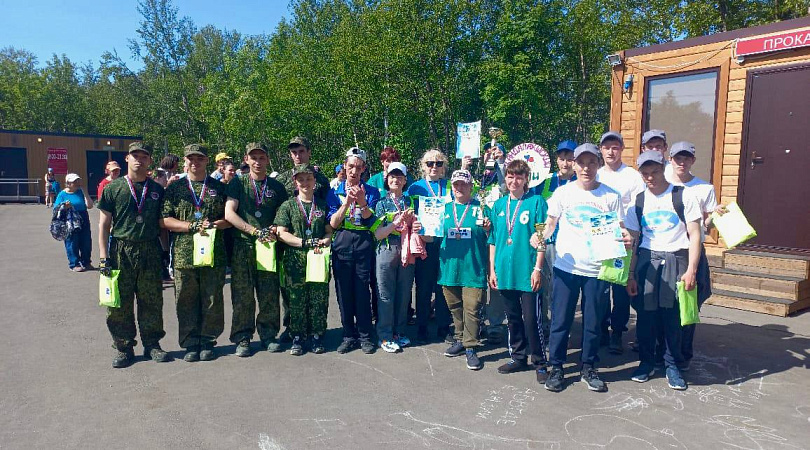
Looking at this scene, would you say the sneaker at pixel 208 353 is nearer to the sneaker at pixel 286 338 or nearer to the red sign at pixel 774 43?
the sneaker at pixel 286 338

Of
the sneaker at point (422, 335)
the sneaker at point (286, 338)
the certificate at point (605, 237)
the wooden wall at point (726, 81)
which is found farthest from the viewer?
the wooden wall at point (726, 81)

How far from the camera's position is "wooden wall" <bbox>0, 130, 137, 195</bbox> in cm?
3347

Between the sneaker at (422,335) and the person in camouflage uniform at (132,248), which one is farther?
the sneaker at (422,335)

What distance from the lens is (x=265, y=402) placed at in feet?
14.4

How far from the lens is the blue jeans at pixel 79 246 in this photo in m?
10.6

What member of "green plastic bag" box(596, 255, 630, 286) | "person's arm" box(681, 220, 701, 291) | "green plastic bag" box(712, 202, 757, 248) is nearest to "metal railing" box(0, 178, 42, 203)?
"green plastic bag" box(596, 255, 630, 286)

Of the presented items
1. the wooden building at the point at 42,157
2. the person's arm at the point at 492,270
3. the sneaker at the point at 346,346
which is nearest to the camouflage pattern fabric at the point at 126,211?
the sneaker at the point at 346,346

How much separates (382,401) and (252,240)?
7.08ft

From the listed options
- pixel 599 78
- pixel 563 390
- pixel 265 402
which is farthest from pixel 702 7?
pixel 265 402

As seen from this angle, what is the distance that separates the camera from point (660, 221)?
4.74 metres

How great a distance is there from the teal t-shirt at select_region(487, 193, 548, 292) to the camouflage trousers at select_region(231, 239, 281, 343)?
2.39 meters

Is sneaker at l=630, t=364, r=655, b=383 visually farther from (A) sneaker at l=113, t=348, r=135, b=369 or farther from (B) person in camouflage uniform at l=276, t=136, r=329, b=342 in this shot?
(A) sneaker at l=113, t=348, r=135, b=369

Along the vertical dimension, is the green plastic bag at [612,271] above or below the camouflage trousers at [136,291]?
above

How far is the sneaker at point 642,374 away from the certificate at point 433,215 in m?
2.23
